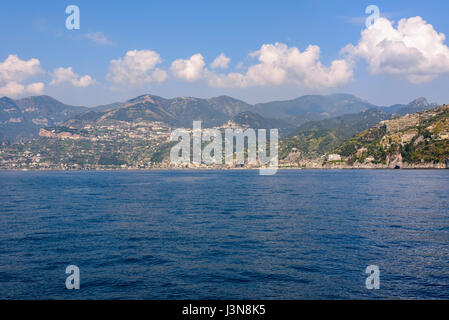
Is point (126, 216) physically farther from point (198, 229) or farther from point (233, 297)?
point (233, 297)

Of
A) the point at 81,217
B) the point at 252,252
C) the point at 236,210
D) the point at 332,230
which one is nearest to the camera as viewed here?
the point at 252,252

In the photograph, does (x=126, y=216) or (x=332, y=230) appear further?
(x=126, y=216)

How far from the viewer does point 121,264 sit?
34.5m

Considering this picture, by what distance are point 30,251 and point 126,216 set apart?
25652 mm

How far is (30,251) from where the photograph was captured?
39312mm

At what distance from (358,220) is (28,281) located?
49.3 m

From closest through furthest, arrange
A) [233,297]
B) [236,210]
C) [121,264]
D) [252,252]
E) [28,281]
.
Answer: [233,297] → [28,281] → [121,264] → [252,252] → [236,210]

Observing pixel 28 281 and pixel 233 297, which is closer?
pixel 233 297

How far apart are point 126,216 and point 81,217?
8118 mm

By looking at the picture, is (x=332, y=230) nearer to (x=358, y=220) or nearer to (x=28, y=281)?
A: (x=358, y=220)

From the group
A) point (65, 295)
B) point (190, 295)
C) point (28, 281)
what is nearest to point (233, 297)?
point (190, 295)

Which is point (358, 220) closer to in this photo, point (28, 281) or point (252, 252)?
point (252, 252)

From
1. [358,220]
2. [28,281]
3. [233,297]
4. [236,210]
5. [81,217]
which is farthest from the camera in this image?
[236,210]

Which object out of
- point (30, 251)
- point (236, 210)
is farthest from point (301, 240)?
point (30, 251)
